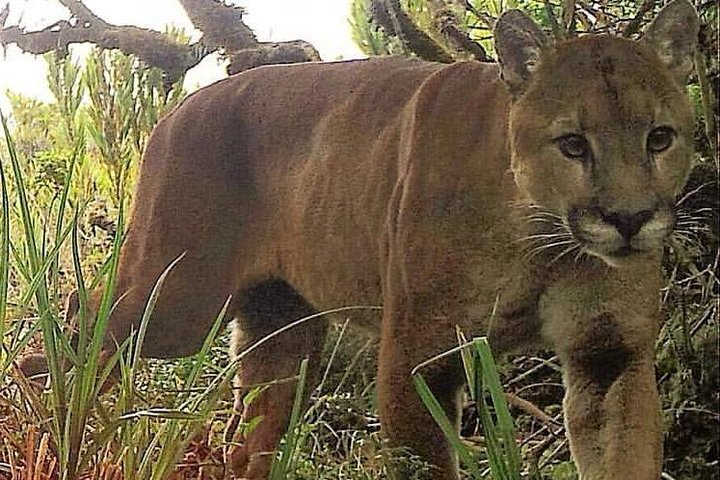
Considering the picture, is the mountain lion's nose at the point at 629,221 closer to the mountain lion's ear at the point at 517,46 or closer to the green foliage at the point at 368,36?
the mountain lion's ear at the point at 517,46

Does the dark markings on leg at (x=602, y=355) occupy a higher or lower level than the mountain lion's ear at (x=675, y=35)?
lower

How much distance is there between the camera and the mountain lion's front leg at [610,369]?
Answer: 1.02m

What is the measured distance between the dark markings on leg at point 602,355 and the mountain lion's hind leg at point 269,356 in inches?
12.2

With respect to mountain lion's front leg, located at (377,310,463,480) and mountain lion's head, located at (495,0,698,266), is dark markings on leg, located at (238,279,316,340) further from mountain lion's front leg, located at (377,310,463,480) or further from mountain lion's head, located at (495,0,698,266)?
mountain lion's head, located at (495,0,698,266)

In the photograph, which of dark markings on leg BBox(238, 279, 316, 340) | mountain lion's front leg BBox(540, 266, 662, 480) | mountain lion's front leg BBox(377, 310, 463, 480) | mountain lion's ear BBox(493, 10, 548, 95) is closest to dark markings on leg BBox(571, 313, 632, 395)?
mountain lion's front leg BBox(540, 266, 662, 480)

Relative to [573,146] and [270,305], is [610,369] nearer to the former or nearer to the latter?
[573,146]

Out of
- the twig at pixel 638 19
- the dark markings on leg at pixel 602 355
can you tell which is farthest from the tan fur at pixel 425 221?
the twig at pixel 638 19

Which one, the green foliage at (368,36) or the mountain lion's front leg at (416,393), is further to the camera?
the green foliage at (368,36)

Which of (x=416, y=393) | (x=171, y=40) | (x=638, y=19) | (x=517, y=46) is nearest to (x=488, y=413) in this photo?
(x=416, y=393)

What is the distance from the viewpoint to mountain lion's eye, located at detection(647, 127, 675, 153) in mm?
932

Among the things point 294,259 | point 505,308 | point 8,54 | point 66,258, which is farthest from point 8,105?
point 505,308

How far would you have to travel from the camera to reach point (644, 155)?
0.92 metres

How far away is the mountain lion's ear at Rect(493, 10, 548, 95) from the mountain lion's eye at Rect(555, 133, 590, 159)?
0.07 meters

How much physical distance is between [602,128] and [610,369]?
234 millimetres
